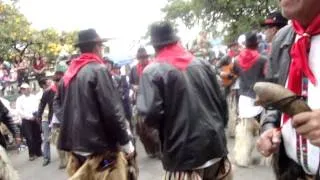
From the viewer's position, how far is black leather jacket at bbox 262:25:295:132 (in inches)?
94.3

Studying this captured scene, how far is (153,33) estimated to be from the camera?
15.7 ft

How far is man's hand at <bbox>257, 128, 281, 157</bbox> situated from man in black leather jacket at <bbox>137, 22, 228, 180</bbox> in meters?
1.87

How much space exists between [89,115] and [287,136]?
9.56 feet

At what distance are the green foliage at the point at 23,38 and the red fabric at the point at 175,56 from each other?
1208cm

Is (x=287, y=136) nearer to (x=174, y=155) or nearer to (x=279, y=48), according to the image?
(x=279, y=48)

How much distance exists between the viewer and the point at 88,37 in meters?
5.57

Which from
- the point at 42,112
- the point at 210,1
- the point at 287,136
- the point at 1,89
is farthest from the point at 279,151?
the point at 210,1

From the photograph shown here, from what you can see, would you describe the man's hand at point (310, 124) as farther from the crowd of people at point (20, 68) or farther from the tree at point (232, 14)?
the tree at point (232, 14)

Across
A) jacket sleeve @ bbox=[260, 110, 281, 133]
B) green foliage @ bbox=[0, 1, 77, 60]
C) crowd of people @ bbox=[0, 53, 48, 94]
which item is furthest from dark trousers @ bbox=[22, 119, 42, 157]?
jacket sleeve @ bbox=[260, 110, 281, 133]

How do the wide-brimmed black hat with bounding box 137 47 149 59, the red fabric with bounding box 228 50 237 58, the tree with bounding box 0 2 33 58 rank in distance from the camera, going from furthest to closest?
1. the tree with bounding box 0 2 33 58
2. the red fabric with bounding box 228 50 237 58
3. the wide-brimmed black hat with bounding box 137 47 149 59

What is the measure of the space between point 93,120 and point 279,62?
2799mm

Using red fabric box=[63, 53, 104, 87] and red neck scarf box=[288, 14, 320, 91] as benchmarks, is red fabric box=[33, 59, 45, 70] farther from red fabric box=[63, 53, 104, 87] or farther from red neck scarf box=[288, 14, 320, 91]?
red neck scarf box=[288, 14, 320, 91]

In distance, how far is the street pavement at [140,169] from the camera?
7.16 m

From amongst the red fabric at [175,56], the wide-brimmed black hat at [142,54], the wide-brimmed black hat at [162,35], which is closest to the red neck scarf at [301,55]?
the red fabric at [175,56]
